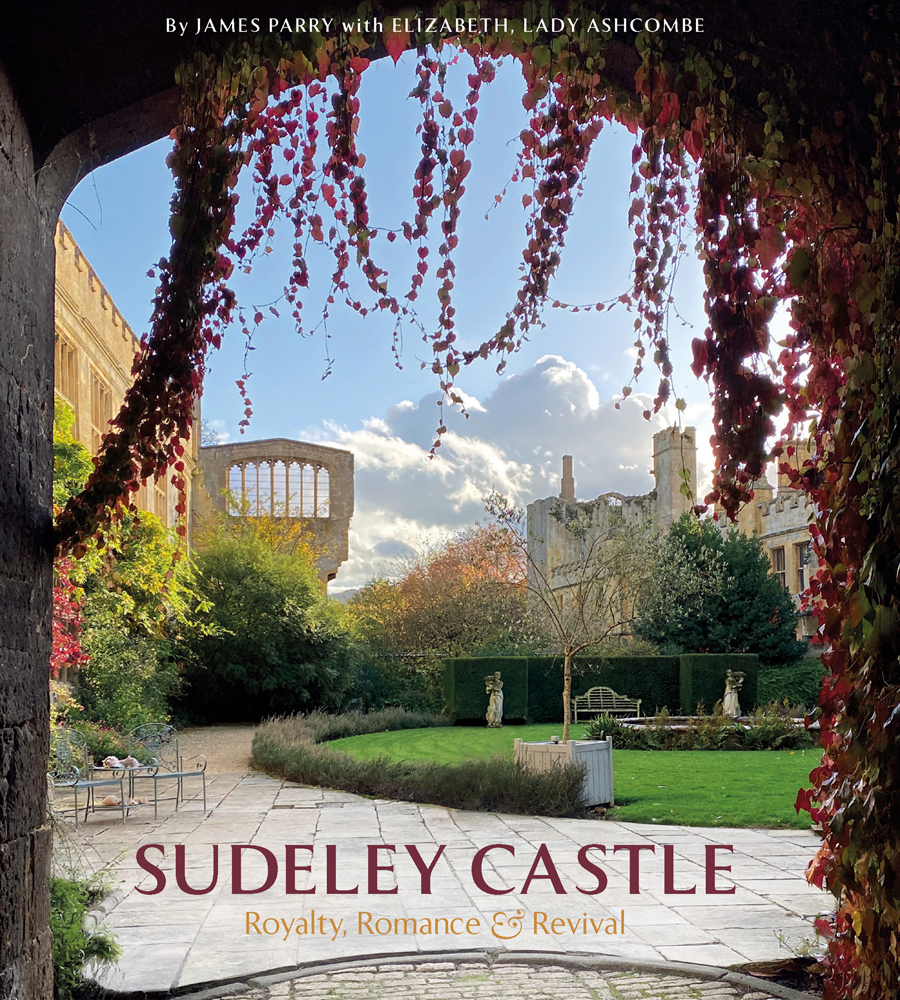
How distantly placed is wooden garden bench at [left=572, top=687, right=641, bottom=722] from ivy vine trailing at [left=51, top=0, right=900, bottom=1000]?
1452cm

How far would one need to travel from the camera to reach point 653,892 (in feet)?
17.1

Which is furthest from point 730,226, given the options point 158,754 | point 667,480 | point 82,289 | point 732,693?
point 667,480

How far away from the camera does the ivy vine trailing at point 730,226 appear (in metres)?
2.20

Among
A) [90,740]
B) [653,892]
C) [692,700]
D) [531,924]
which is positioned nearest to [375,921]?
[531,924]

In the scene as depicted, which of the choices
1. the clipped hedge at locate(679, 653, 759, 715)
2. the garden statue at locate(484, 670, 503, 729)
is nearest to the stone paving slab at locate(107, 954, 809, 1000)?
the garden statue at locate(484, 670, 503, 729)

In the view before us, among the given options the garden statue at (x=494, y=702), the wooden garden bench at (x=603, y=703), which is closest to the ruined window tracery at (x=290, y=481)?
the garden statue at (x=494, y=702)

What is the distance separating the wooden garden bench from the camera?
671 inches

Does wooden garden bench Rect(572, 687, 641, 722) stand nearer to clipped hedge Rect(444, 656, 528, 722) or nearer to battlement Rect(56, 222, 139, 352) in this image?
clipped hedge Rect(444, 656, 528, 722)

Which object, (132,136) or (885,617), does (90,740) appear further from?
(885,617)

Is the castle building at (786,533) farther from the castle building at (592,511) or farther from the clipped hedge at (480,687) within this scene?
the clipped hedge at (480,687)

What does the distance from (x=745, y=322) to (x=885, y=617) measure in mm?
994

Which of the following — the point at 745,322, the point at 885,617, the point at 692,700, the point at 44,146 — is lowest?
the point at 692,700

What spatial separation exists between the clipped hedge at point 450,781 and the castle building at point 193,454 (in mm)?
3255

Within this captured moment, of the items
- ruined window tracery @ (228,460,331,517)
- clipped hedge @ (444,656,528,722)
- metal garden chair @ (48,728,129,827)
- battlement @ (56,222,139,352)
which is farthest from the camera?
ruined window tracery @ (228,460,331,517)
